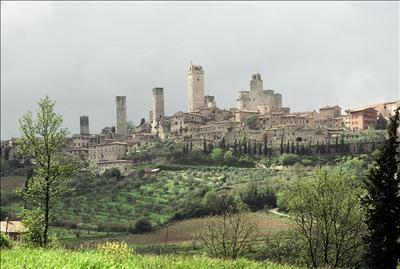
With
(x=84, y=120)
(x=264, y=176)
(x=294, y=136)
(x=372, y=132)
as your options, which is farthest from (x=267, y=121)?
(x=84, y=120)

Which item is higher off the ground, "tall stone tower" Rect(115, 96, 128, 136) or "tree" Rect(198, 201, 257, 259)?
"tall stone tower" Rect(115, 96, 128, 136)

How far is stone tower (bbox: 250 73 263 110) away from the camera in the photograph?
15888 cm

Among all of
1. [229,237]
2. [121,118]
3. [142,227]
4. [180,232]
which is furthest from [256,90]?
[229,237]

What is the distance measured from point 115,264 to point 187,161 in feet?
308

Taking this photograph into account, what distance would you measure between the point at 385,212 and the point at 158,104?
135 metres

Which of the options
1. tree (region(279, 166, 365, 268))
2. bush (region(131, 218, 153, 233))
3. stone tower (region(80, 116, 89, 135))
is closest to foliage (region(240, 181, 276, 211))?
bush (region(131, 218, 153, 233))

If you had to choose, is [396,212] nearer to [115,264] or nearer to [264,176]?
[115,264]

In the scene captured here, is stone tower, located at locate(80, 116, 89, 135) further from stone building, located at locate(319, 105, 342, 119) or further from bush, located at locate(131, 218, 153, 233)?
bush, located at locate(131, 218, 153, 233)

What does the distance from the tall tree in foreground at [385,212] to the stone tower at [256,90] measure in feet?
433

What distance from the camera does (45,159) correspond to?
2700 centimetres

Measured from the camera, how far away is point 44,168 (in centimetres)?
2691

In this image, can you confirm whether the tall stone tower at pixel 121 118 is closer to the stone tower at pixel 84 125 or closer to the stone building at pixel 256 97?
the stone tower at pixel 84 125

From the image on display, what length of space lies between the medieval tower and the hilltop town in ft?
0.82

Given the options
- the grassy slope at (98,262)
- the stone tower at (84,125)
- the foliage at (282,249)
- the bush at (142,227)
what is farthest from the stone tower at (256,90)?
the grassy slope at (98,262)
